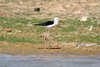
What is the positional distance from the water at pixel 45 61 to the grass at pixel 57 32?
2.17 meters

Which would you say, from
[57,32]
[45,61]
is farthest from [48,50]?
[57,32]

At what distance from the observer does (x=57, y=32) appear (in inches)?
643

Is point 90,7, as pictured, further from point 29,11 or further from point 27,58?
point 27,58

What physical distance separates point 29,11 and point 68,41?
22.9ft

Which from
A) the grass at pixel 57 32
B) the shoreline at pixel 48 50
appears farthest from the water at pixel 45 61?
the grass at pixel 57 32

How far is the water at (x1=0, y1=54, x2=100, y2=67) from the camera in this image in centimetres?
1163

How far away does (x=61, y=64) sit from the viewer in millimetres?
11781

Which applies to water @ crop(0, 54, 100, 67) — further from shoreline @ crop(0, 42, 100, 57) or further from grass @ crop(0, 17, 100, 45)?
grass @ crop(0, 17, 100, 45)

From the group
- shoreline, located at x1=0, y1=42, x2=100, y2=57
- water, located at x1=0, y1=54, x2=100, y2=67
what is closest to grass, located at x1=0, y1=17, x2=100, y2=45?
shoreline, located at x1=0, y1=42, x2=100, y2=57

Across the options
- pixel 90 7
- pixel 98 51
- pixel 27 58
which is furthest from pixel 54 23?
pixel 90 7

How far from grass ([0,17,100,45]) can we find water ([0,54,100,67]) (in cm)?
217

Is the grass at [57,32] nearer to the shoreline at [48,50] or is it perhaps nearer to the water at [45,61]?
the shoreline at [48,50]

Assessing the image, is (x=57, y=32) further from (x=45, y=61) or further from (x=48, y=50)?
(x=45, y=61)

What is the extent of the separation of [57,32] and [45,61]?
4248mm
